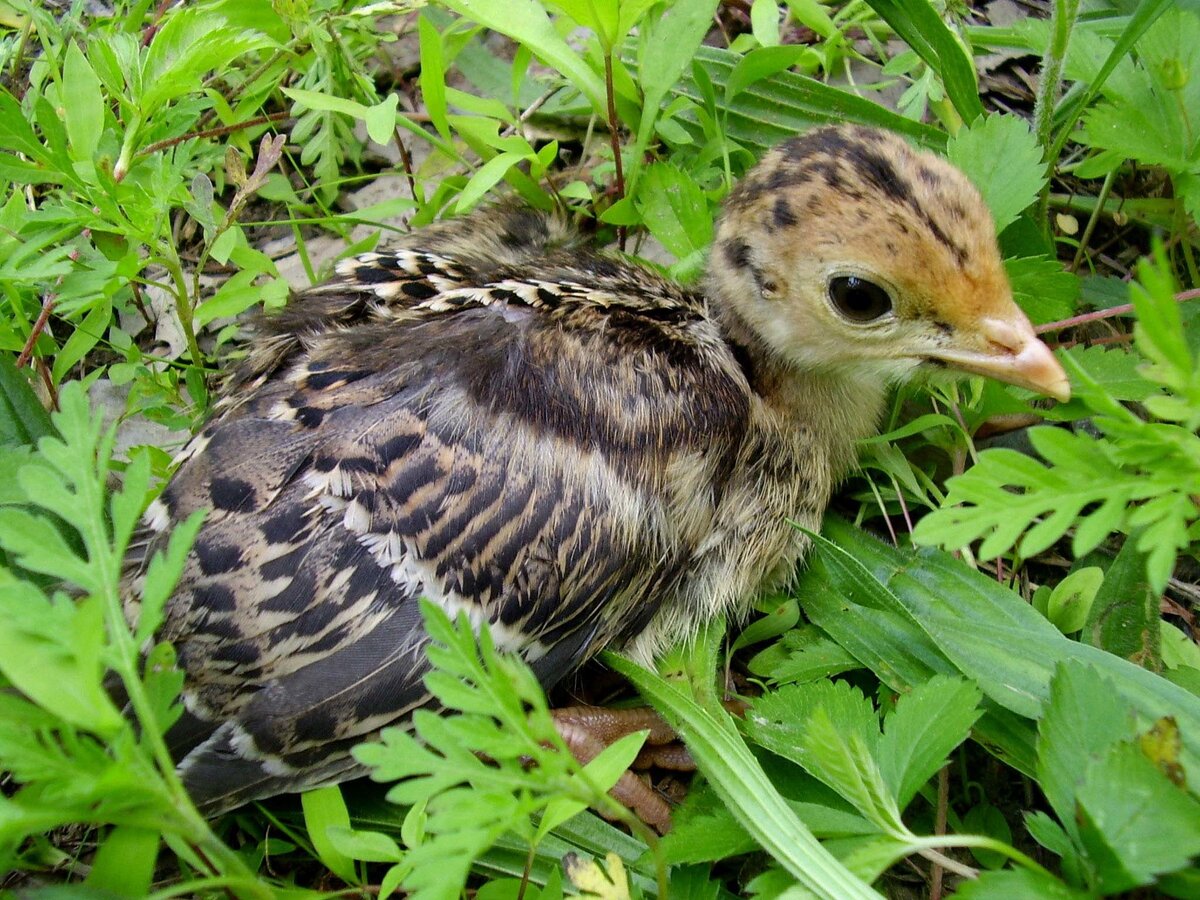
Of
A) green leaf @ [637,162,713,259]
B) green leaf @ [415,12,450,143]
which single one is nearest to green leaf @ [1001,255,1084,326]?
green leaf @ [637,162,713,259]

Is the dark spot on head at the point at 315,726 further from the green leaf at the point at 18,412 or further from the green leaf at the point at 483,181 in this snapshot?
the green leaf at the point at 483,181

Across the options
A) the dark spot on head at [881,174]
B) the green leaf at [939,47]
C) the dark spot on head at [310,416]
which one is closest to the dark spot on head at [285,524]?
the dark spot on head at [310,416]

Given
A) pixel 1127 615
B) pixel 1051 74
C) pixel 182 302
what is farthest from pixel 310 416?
pixel 1051 74

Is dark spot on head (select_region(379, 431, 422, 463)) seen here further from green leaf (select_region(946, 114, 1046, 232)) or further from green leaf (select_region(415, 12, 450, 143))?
green leaf (select_region(946, 114, 1046, 232))

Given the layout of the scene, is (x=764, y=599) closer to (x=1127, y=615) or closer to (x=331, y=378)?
(x=1127, y=615)

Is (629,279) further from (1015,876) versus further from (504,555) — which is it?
(1015,876)
